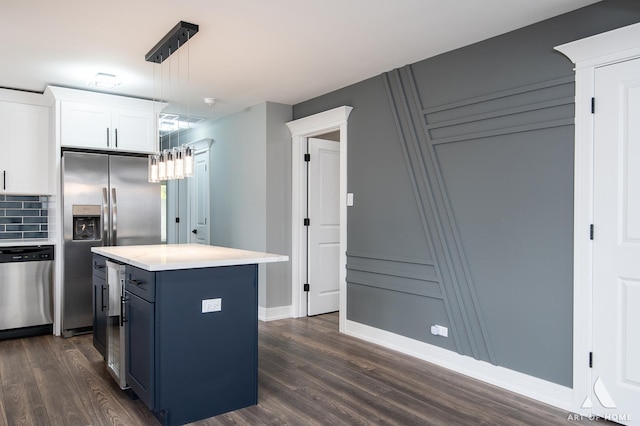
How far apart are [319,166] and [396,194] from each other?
153cm

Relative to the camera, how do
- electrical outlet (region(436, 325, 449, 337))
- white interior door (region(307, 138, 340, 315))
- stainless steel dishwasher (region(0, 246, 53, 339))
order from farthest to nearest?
white interior door (region(307, 138, 340, 315)) → stainless steel dishwasher (region(0, 246, 53, 339)) → electrical outlet (region(436, 325, 449, 337))

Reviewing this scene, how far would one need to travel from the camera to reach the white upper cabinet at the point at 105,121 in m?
4.41

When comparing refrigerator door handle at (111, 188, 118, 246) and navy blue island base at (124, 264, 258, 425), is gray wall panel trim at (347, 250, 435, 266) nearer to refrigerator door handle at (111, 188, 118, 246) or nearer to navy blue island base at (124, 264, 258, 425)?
navy blue island base at (124, 264, 258, 425)

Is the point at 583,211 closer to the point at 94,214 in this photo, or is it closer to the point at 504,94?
the point at 504,94

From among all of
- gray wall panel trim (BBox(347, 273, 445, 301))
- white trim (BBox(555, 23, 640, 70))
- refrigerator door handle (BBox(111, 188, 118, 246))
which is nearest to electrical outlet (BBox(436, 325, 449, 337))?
gray wall panel trim (BBox(347, 273, 445, 301))

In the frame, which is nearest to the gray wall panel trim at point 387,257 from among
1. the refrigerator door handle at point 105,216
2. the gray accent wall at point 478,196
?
the gray accent wall at point 478,196

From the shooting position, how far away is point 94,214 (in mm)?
4473

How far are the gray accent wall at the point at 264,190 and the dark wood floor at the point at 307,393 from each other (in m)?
1.14

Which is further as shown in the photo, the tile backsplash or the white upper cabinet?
the tile backsplash

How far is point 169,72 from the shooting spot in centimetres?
394

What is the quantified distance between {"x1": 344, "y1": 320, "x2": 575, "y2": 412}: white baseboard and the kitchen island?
1.52m

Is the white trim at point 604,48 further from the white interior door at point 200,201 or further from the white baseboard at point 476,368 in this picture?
the white interior door at point 200,201

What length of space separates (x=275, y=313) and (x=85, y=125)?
2.81 meters

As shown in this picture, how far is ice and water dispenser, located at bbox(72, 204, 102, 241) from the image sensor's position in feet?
14.4
